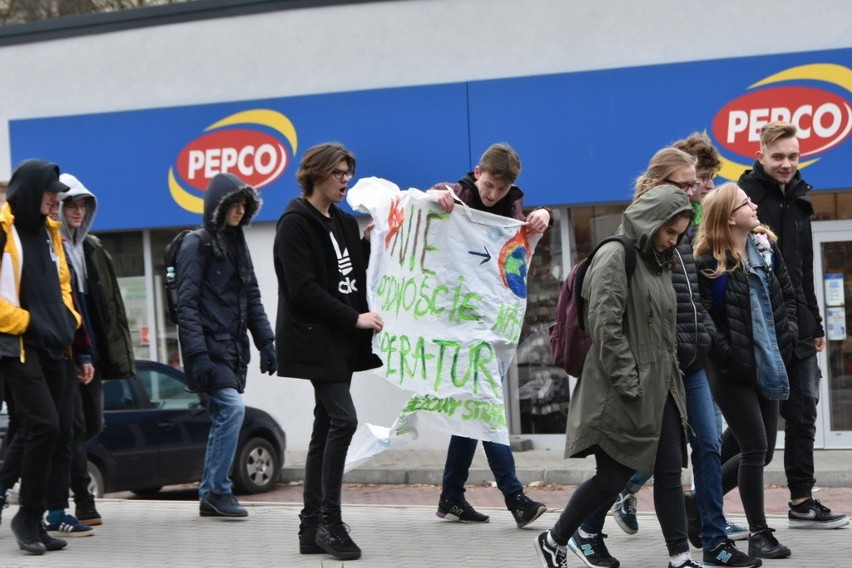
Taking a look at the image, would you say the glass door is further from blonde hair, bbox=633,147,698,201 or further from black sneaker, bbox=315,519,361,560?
black sneaker, bbox=315,519,361,560

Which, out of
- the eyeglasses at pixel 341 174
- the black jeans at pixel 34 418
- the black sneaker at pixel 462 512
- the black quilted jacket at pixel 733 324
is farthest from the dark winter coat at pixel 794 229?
the black jeans at pixel 34 418

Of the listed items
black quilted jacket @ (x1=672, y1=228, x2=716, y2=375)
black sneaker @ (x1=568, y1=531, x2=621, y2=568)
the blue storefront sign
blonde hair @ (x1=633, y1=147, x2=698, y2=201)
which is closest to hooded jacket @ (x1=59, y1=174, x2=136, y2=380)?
black sneaker @ (x1=568, y1=531, x2=621, y2=568)

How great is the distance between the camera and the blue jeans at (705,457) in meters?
6.48

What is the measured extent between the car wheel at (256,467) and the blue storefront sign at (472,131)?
3.65 metres

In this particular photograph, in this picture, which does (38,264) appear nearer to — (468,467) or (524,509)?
(468,467)

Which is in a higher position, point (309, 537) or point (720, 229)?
point (720, 229)

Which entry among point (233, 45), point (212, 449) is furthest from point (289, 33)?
point (212, 449)

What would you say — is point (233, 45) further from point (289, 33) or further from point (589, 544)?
point (589, 544)

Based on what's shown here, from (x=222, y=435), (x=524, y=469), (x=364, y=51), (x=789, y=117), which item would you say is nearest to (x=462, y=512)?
(x=222, y=435)

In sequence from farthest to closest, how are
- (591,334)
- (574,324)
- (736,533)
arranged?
1. (736,533)
2. (574,324)
3. (591,334)

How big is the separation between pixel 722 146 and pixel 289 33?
5.37 meters

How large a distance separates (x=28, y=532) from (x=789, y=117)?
9753mm

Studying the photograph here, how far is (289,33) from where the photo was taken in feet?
54.2

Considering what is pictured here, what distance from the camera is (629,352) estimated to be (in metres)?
5.88
